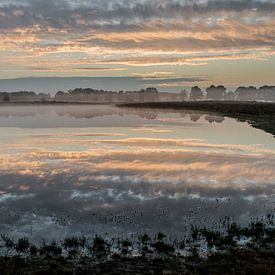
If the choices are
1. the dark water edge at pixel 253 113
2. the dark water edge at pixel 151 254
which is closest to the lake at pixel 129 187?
the dark water edge at pixel 151 254

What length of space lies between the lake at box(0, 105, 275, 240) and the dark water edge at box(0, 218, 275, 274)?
938mm

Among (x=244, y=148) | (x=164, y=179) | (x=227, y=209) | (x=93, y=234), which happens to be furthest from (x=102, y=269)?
(x=244, y=148)

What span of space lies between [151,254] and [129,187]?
8313 millimetres

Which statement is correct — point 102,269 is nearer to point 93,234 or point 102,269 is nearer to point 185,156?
point 93,234

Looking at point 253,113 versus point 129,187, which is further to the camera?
point 253,113

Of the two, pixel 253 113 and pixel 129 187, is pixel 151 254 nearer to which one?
pixel 129 187

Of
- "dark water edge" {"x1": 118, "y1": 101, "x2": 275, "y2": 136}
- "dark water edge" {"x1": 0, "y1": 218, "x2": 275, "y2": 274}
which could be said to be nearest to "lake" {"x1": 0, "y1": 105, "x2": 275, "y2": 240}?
"dark water edge" {"x1": 0, "y1": 218, "x2": 275, "y2": 274}

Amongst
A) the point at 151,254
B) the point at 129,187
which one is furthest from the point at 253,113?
the point at 151,254

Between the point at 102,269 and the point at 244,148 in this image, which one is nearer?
the point at 102,269

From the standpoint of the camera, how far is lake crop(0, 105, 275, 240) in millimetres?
14875

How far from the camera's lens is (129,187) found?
2011 centimetres

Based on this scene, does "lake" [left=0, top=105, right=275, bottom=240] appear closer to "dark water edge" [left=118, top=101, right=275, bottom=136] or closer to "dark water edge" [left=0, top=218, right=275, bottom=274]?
"dark water edge" [left=0, top=218, right=275, bottom=274]

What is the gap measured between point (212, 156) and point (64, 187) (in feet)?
44.2

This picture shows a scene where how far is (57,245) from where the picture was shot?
1248 cm
